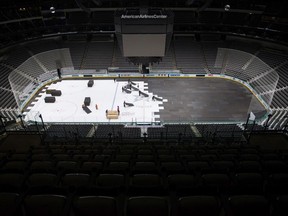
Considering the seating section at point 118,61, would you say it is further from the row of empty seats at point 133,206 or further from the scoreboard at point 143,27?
the row of empty seats at point 133,206

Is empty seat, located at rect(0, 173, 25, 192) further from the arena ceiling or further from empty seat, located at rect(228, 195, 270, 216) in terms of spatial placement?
the arena ceiling

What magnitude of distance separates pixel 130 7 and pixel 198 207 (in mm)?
33482

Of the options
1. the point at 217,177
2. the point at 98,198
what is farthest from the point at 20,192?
the point at 217,177

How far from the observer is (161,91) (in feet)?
96.0

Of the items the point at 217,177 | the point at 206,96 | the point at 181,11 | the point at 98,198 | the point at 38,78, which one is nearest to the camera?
the point at 98,198

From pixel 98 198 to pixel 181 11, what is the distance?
38538 millimetres

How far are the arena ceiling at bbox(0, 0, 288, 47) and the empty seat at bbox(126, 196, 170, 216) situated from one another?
103 feet

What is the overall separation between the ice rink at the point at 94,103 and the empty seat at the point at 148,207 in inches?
763

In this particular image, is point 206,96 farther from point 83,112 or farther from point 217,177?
point 217,177

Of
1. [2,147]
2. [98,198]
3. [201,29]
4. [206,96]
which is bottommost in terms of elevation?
[98,198]

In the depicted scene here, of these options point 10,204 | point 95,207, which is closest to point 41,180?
point 10,204

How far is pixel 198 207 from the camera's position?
3.44 meters

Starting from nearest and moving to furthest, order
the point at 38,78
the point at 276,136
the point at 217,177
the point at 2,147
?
the point at 217,177 → the point at 2,147 → the point at 276,136 → the point at 38,78

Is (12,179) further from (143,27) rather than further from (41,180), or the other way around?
(143,27)
